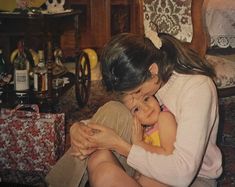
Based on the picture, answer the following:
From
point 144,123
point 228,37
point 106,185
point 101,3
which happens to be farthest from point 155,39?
point 101,3

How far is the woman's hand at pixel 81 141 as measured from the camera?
1.27m

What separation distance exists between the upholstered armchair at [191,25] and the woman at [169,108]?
27.1 inches

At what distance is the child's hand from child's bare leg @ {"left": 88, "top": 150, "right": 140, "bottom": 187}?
0.08 meters

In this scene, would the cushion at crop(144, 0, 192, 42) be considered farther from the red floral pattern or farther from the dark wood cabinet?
the dark wood cabinet

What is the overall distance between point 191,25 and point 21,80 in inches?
36.0

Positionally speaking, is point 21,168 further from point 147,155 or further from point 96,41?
point 96,41

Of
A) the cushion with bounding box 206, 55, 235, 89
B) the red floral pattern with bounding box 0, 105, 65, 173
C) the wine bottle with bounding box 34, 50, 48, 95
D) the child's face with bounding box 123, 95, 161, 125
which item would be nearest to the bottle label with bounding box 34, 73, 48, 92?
the wine bottle with bounding box 34, 50, 48, 95

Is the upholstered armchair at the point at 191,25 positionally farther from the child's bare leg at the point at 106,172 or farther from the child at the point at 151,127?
the child's bare leg at the point at 106,172

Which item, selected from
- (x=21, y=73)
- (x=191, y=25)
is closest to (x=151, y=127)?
(x=191, y=25)

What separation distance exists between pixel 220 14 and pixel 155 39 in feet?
4.93

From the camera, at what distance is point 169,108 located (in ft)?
4.07

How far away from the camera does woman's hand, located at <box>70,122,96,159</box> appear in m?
1.27

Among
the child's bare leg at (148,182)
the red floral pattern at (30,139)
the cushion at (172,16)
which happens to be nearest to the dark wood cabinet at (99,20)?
the cushion at (172,16)

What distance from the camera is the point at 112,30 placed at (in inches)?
152
